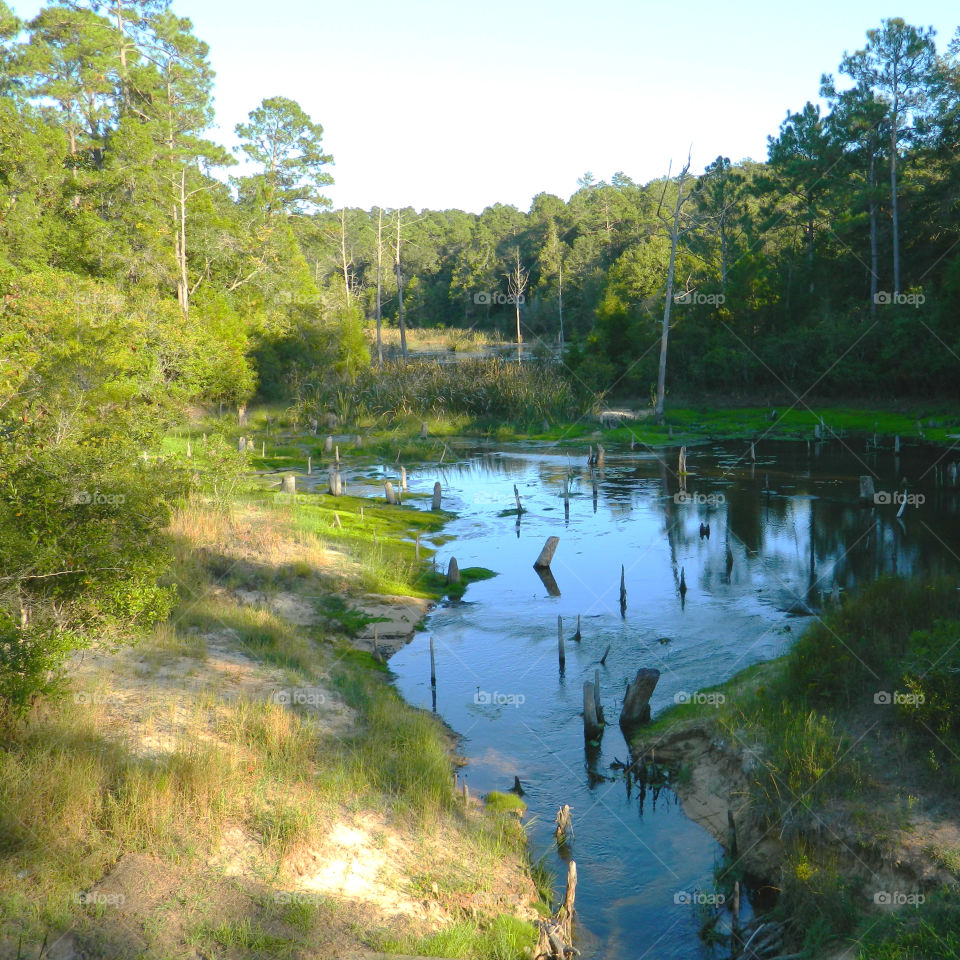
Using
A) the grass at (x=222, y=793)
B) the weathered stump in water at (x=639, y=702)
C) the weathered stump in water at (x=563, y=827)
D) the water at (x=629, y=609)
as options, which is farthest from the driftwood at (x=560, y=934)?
the weathered stump in water at (x=639, y=702)

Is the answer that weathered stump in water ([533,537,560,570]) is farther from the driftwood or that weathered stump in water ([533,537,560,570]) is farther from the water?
the driftwood

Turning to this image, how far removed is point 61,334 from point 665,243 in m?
49.0

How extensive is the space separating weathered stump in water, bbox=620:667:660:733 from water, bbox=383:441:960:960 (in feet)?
0.78

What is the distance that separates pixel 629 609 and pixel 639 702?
5.53 metres

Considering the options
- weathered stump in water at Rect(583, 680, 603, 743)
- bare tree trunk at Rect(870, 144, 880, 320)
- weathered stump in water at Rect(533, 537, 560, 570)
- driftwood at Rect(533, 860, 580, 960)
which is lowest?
driftwood at Rect(533, 860, 580, 960)

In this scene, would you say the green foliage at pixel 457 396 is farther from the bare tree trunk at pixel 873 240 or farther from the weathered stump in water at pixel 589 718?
the weathered stump in water at pixel 589 718

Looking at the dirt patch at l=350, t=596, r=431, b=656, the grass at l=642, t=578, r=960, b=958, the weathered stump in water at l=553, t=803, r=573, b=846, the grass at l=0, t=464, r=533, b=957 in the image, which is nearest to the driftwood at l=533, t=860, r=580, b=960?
the grass at l=0, t=464, r=533, b=957

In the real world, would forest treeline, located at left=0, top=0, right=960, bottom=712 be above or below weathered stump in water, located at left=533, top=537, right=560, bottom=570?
above

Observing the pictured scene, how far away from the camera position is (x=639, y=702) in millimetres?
12336

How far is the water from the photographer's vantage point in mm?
9641

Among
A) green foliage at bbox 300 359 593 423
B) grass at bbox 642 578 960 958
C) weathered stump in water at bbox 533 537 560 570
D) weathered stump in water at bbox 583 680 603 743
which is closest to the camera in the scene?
grass at bbox 642 578 960 958

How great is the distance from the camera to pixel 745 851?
9.21 metres

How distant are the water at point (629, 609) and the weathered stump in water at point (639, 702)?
236 mm

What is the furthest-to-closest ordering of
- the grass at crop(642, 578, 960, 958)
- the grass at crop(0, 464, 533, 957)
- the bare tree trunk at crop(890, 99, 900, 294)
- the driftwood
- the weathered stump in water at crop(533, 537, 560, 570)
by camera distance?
the bare tree trunk at crop(890, 99, 900, 294) → the weathered stump in water at crop(533, 537, 560, 570) → the grass at crop(642, 578, 960, 958) → the driftwood → the grass at crop(0, 464, 533, 957)
